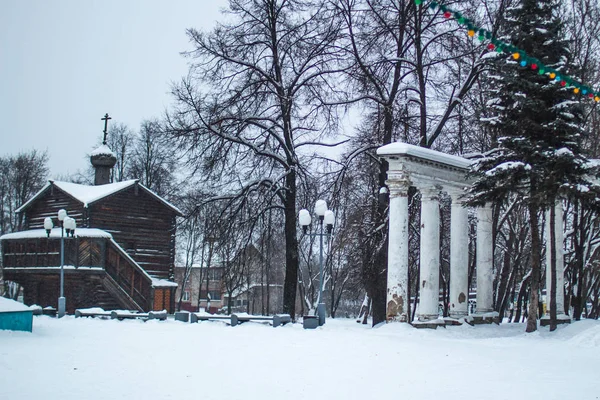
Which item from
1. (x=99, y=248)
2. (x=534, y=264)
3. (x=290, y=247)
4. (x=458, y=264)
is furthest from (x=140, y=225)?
(x=534, y=264)

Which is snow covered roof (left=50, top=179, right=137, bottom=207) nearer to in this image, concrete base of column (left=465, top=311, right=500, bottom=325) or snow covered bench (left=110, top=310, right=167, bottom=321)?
snow covered bench (left=110, top=310, right=167, bottom=321)

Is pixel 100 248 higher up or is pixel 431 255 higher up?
pixel 100 248

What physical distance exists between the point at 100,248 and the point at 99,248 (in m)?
0.12

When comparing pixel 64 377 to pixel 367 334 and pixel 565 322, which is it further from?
pixel 565 322

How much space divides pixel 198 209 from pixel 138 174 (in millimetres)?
26357

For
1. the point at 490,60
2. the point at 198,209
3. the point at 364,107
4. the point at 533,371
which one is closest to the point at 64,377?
the point at 533,371

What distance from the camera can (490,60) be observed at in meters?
24.4

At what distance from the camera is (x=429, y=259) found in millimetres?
23109

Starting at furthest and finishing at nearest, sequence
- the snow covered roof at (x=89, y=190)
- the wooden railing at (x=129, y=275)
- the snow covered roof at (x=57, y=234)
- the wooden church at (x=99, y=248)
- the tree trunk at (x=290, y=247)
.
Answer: the snow covered roof at (x=89, y=190), the wooden railing at (x=129, y=275), the wooden church at (x=99, y=248), the snow covered roof at (x=57, y=234), the tree trunk at (x=290, y=247)

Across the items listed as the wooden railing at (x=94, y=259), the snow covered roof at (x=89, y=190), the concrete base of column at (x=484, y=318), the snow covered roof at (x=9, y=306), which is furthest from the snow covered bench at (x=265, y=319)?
the snow covered roof at (x=89, y=190)

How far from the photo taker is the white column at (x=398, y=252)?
21.3m

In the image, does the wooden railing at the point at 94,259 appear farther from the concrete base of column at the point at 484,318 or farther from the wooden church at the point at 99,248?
the concrete base of column at the point at 484,318

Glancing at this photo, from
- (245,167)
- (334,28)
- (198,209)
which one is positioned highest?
(334,28)

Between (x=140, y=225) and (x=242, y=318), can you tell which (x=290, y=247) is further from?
(x=140, y=225)
